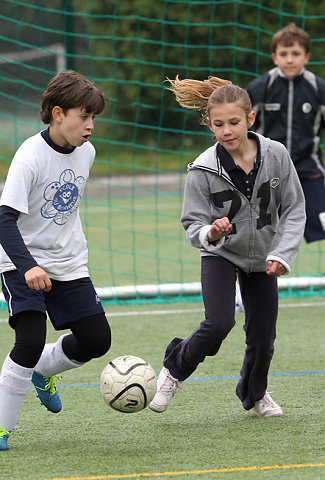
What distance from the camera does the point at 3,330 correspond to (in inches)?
230

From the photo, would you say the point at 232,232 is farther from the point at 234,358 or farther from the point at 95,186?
the point at 95,186

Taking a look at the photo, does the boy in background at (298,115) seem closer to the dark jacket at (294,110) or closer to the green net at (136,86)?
the dark jacket at (294,110)

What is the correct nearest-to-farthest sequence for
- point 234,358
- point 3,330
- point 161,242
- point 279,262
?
point 279,262, point 234,358, point 3,330, point 161,242

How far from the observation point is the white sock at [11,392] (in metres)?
3.43

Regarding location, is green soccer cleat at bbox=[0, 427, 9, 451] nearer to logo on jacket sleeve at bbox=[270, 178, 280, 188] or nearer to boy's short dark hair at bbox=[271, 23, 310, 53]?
logo on jacket sleeve at bbox=[270, 178, 280, 188]

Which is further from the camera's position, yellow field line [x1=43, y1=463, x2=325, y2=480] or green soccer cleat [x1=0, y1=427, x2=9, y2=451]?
green soccer cleat [x1=0, y1=427, x2=9, y2=451]

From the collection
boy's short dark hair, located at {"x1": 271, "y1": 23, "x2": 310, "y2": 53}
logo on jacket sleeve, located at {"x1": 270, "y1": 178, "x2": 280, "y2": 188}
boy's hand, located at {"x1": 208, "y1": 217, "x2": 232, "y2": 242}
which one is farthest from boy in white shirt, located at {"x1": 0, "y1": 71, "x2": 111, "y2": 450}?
boy's short dark hair, located at {"x1": 271, "y1": 23, "x2": 310, "y2": 53}

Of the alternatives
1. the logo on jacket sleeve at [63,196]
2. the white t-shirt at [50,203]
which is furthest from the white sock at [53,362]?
the logo on jacket sleeve at [63,196]

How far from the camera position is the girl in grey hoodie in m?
3.62

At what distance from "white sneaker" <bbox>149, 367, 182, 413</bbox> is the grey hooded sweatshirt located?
58cm

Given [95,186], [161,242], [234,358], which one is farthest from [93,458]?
[95,186]

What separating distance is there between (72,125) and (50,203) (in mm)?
326

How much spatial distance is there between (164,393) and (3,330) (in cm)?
228

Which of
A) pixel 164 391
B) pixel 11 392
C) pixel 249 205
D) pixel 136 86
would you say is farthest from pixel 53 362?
pixel 136 86
